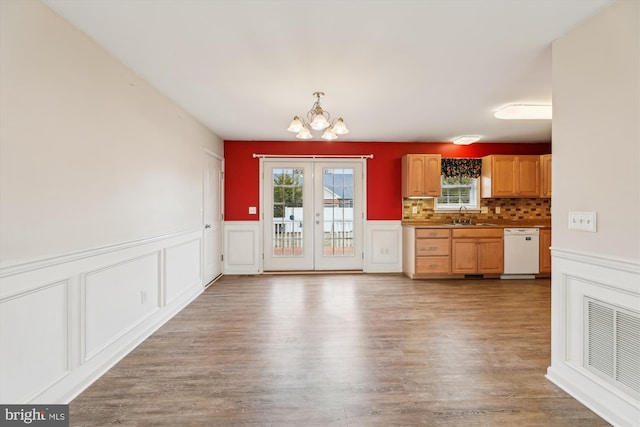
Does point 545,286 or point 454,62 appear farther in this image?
point 545,286

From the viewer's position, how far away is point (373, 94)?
323 cm

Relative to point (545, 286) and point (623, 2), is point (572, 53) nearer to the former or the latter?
point (623, 2)

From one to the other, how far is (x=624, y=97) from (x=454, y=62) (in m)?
1.18

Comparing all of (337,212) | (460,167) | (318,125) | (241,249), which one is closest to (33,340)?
(318,125)

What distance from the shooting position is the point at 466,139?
5.16 m

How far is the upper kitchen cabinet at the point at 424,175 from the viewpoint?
5.25 meters

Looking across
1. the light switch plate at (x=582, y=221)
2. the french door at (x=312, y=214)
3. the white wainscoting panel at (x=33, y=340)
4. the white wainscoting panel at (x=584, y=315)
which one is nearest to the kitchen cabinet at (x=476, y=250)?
the french door at (x=312, y=214)

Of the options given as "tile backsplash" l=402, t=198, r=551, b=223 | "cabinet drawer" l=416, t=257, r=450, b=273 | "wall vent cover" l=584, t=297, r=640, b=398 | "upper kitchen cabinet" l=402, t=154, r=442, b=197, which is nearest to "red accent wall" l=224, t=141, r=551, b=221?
"tile backsplash" l=402, t=198, r=551, b=223

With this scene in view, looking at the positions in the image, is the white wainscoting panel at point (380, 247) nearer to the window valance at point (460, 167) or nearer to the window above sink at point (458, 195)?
the window above sink at point (458, 195)

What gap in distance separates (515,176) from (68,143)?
6.00 meters

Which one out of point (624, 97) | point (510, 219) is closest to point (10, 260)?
point (624, 97)

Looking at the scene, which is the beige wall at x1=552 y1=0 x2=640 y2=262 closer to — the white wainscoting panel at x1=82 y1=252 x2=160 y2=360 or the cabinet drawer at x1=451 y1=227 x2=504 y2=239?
the cabinet drawer at x1=451 y1=227 x2=504 y2=239

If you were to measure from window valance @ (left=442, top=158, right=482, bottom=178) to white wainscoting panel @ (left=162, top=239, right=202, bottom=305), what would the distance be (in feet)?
14.3

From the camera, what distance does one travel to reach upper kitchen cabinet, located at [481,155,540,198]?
17.2ft
